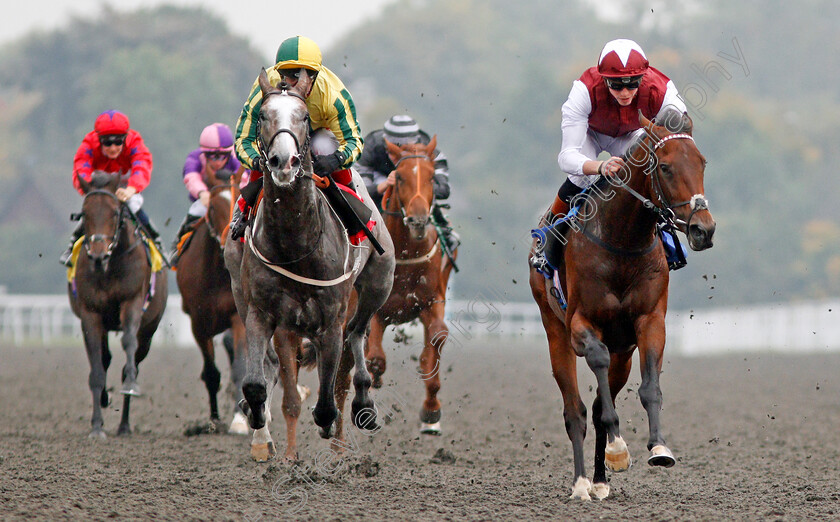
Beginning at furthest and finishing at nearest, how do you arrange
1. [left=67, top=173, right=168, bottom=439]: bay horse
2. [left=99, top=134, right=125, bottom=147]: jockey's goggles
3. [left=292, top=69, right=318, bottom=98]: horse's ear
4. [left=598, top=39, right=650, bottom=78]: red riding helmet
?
[left=99, top=134, right=125, bottom=147]: jockey's goggles → [left=67, top=173, right=168, bottom=439]: bay horse → [left=598, top=39, right=650, bottom=78]: red riding helmet → [left=292, top=69, right=318, bottom=98]: horse's ear

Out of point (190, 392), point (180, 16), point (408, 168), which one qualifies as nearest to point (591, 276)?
point (408, 168)

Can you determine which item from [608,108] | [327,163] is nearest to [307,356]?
[327,163]

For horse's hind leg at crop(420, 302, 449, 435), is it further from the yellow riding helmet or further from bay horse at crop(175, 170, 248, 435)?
the yellow riding helmet

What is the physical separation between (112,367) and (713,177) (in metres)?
30.1

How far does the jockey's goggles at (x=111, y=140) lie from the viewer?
10.1 meters

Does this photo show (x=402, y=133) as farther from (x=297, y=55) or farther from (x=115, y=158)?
(x=297, y=55)

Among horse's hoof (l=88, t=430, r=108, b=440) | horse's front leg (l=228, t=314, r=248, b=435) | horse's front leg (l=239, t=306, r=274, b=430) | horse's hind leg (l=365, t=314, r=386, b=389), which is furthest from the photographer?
horse's front leg (l=228, t=314, r=248, b=435)

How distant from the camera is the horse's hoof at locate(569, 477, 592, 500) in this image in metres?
6.62

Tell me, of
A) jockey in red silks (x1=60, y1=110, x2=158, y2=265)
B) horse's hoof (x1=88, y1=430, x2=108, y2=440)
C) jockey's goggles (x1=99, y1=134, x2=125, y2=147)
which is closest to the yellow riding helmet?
jockey in red silks (x1=60, y1=110, x2=158, y2=265)

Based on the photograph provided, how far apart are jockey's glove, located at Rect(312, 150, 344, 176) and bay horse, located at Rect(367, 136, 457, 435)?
8.18 ft

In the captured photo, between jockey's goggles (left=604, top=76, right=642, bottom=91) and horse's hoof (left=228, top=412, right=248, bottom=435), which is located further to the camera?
horse's hoof (left=228, top=412, right=248, bottom=435)

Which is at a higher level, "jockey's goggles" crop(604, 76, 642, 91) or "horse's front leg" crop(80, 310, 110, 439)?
"jockey's goggles" crop(604, 76, 642, 91)

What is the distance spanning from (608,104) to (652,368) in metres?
1.58

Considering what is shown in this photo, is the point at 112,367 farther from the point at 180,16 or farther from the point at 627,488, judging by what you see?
the point at 180,16
